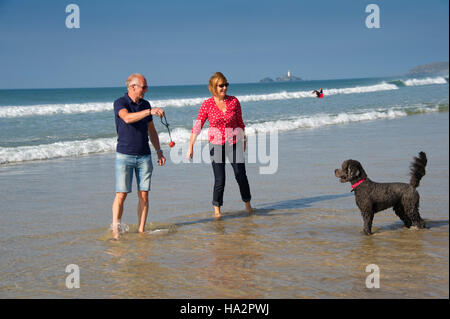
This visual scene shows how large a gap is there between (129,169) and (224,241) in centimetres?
141

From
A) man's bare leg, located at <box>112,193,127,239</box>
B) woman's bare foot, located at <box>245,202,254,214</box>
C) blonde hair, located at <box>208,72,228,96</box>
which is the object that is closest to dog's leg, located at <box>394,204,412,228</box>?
woman's bare foot, located at <box>245,202,254,214</box>

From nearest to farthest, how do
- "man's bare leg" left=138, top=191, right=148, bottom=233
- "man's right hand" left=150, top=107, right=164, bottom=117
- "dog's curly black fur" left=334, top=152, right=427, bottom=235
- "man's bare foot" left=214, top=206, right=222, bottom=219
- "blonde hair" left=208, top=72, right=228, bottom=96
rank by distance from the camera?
"man's right hand" left=150, top=107, right=164, bottom=117 → "dog's curly black fur" left=334, top=152, right=427, bottom=235 → "man's bare leg" left=138, top=191, right=148, bottom=233 → "blonde hair" left=208, top=72, right=228, bottom=96 → "man's bare foot" left=214, top=206, right=222, bottom=219

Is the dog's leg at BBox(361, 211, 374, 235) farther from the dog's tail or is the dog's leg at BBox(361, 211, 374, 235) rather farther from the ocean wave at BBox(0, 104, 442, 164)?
the ocean wave at BBox(0, 104, 442, 164)

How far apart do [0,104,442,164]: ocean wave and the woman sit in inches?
306

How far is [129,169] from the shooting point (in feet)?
19.6

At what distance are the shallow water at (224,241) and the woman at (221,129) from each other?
67cm

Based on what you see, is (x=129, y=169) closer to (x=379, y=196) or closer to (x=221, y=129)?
(x=221, y=129)

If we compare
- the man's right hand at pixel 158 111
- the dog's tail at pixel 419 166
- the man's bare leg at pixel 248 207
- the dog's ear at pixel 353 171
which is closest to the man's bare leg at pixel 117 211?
the man's right hand at pixel 158 111

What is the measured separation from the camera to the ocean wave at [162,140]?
1339cm

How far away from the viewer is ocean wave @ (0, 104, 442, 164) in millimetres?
13391

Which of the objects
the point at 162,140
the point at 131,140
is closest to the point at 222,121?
the point at 131,140
